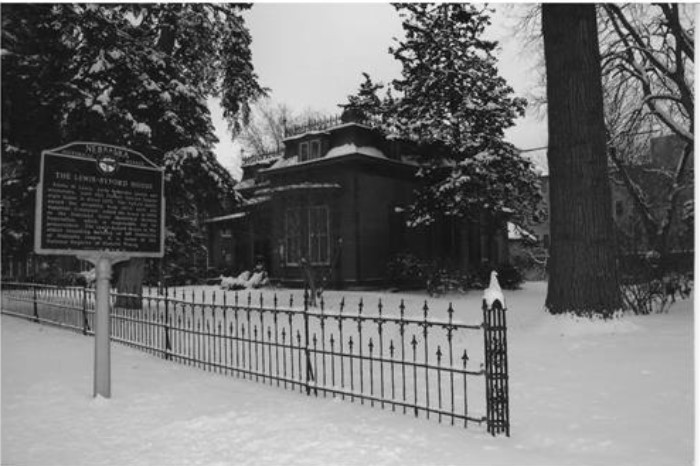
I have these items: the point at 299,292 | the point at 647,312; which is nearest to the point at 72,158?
the point at 647,312

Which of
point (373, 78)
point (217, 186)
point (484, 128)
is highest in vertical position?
point (373, 78)

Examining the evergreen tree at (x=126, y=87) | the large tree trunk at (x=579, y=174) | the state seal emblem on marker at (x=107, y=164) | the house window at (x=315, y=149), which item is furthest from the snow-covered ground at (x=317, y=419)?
the house window at (x=315, y=149)

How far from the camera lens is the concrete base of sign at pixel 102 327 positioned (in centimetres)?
577

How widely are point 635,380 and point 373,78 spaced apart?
57.9 ft

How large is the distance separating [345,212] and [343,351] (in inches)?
500

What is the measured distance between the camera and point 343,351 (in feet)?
26.4

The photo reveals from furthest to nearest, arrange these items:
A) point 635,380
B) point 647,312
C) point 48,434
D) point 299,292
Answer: point 299,292, point 647,312, point 635,380, point 48,434

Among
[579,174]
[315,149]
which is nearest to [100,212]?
[579,174]

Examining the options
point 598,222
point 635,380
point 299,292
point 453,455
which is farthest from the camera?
point 299,292

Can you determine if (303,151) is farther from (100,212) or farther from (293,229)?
(100,212)

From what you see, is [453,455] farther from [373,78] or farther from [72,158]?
[373,78]

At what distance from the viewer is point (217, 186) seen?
47.6 ft

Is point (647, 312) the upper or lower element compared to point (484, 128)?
lower

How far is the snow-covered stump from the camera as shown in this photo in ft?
15.5
